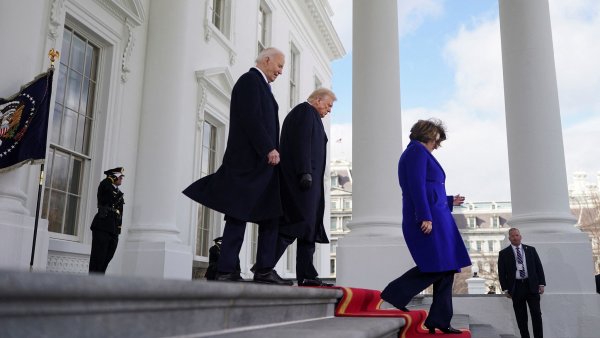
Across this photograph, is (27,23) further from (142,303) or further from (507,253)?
(507,253)

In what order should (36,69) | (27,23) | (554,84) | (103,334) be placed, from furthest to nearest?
1. (554,84)
2. (36,69)
3. (27,23)
4. (103,334)

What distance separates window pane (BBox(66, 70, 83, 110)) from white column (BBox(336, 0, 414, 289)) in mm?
4295

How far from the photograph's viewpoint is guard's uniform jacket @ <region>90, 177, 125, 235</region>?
7410 millimetres

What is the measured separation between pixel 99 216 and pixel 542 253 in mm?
6007

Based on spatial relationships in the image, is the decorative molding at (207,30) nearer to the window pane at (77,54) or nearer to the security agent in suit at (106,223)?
the window pane at (77,54)

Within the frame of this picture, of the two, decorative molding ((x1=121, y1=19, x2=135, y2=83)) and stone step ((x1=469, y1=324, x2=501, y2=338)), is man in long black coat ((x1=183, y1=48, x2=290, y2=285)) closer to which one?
stone step ((x1=469, y1=324, x2=501, y2=338))

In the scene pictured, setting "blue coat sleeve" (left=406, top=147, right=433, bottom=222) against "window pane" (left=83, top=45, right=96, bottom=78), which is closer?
"blue coat sleeve" (left=406, top=147, right=433, bottom=222)

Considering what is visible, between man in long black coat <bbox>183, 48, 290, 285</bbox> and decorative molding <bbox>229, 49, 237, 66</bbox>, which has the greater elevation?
decorative molding <bbox>229, 49, 237, 66</bbox>

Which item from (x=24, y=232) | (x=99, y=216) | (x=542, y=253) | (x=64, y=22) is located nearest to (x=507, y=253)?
(x=542, y=253)

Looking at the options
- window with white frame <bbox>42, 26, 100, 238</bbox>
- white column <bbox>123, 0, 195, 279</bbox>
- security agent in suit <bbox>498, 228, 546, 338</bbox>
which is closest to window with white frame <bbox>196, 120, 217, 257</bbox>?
white column <bbox>123, 0, 195, 279</bbox>

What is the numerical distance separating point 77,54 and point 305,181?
18.7ft

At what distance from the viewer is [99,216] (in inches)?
293

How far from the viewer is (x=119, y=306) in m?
1.72

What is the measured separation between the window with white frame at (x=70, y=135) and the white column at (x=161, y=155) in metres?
0.96
